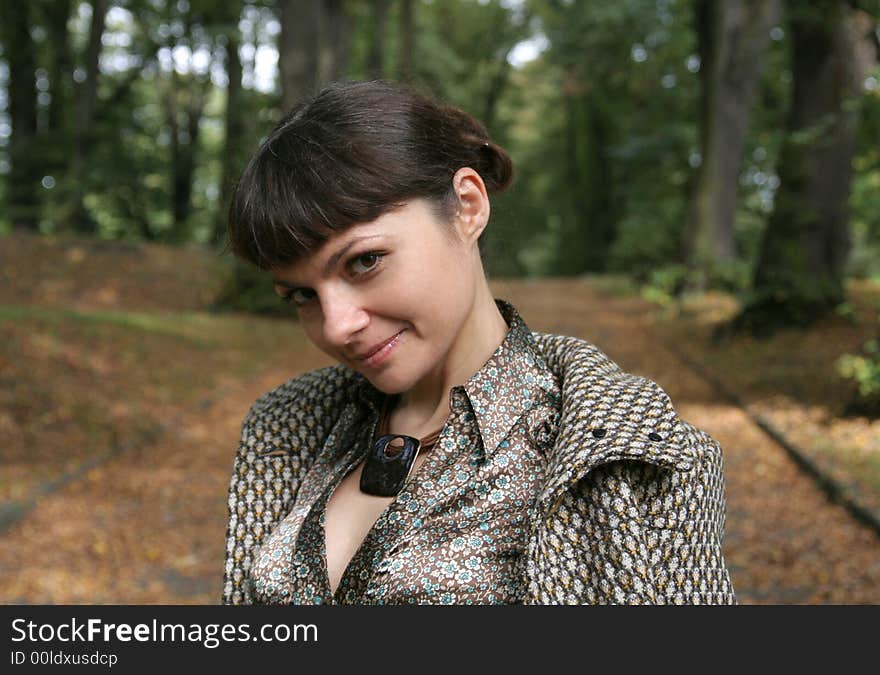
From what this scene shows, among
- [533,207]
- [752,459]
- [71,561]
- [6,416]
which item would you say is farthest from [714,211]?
[533,207]

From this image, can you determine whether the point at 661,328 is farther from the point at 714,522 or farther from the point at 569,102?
the point at 569,102

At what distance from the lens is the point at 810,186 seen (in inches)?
522

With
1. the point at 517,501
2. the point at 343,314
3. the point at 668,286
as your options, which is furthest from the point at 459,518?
the point at 668,286

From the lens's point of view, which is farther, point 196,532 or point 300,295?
point 196,532

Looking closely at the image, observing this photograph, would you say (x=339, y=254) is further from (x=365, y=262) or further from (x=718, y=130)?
(x=718, y=130)

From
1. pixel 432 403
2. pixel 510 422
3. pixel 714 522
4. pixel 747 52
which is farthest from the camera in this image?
pixel 747 52

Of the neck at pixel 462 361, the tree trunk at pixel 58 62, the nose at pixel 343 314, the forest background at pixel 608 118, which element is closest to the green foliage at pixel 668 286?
the forest background at pixel 608 118

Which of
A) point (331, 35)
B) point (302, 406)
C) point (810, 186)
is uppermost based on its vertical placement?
point (302, 406)

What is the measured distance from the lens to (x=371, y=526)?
1.80m

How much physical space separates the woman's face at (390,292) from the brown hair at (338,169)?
3 cm

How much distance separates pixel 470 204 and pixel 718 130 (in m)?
17.5

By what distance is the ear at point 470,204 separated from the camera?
1785 millimetres

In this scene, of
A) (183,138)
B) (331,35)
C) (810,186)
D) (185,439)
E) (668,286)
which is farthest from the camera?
(183,138)

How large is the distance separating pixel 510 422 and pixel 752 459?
6707 millimetres
